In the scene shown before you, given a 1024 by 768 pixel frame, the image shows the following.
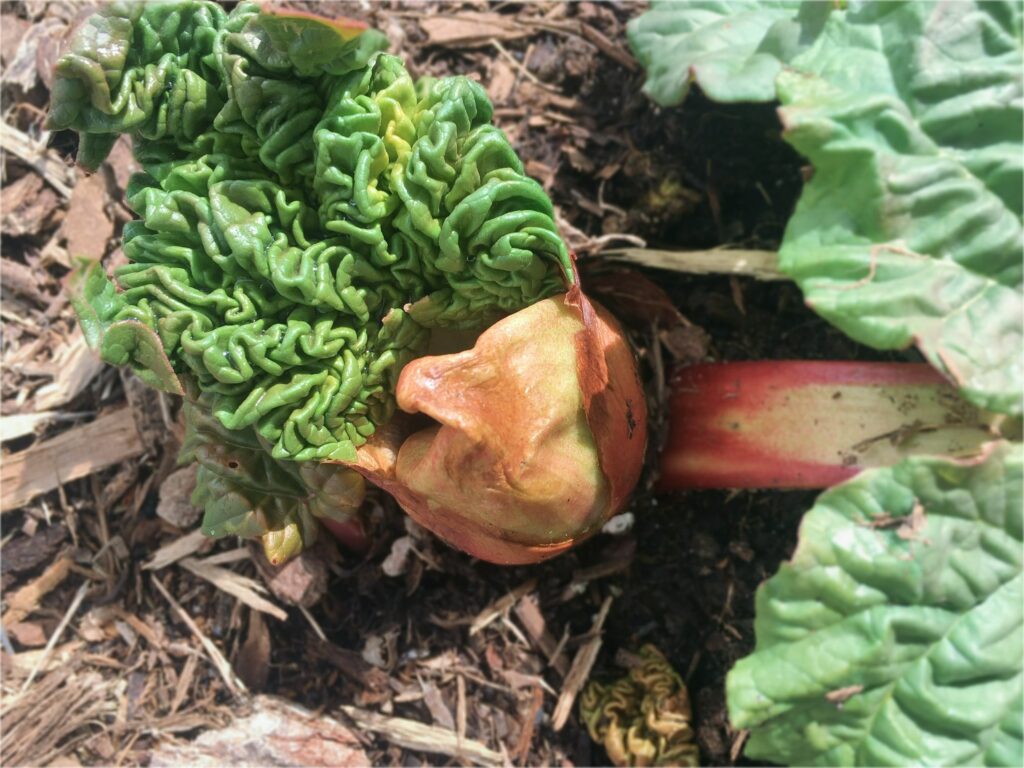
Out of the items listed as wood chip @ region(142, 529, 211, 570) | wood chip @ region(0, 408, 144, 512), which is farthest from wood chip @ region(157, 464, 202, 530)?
wood chip @ region(0, 408, 144, 512)

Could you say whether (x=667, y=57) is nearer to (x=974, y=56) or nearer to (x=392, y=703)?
(x=974, y=56)

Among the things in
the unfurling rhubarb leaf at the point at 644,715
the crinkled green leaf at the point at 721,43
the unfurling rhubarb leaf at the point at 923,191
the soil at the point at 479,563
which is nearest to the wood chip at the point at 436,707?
the soil at the point at 479,563

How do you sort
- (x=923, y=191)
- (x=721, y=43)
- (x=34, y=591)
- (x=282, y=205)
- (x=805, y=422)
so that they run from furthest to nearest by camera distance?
1. (x=34, y=591)
2. (x=805, y=422)
3. (x=721, y=43)
4. (x=282, y=205)
5. (x=923, y=191)

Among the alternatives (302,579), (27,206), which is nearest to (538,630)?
(302,579)

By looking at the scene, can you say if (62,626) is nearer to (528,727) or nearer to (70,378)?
(70,378)

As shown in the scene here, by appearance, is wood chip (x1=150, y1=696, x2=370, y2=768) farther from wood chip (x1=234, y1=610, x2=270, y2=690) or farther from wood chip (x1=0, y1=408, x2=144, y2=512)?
wood chip (x1=0, y1=408, x2=144, y2=512)
